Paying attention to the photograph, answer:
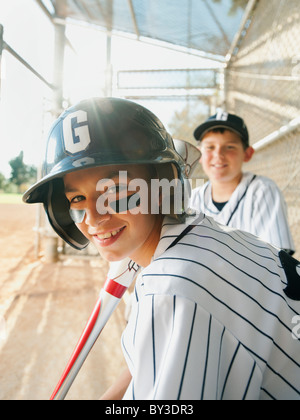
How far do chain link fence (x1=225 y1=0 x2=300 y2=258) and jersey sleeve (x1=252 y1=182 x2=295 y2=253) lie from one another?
55cm


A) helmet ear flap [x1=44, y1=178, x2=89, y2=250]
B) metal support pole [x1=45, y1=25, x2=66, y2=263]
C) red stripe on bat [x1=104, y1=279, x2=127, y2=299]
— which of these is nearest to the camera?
helmet ear flap [x1=44, y1=178, x2=89, y2=250]

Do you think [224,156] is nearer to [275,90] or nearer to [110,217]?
[275,90]

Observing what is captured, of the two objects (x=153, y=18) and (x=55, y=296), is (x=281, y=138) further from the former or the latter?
(x=55, y=296)

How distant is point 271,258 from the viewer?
0.89m

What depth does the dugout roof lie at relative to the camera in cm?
349

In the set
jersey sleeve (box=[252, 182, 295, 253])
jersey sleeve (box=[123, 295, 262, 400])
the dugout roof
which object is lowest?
jersey sleeve (box=[123, 295, 262, 400])

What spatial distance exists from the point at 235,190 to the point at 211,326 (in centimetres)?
153

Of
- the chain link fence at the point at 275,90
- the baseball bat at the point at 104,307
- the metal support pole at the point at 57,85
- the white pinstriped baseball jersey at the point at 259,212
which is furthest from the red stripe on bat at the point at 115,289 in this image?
the metal support pole at the point at 57,85

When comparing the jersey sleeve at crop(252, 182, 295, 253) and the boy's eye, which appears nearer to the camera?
the boy's eye

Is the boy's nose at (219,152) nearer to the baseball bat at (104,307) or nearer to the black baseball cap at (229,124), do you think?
the black baseball cap at (229,124)

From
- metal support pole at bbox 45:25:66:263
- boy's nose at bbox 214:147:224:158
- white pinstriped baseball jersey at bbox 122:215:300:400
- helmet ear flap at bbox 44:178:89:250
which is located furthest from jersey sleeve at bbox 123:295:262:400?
metal support pole at bbox 45:25:66:263

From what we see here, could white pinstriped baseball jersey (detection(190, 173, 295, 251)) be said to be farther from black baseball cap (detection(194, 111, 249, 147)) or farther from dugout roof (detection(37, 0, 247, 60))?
dugout roof (detection(37, 0, 247, 60))

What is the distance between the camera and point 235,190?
6.63 ft
